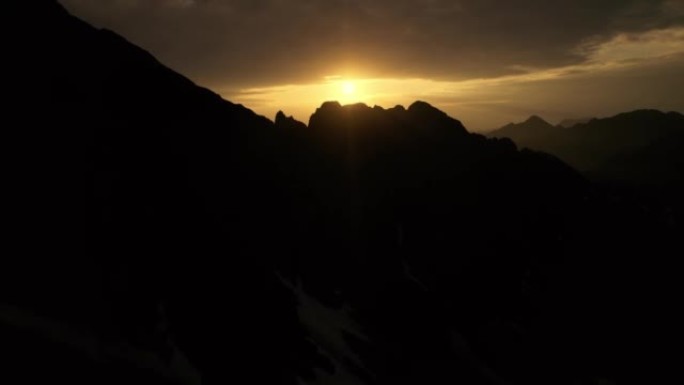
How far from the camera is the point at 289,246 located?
3802 inches

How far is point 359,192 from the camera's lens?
11919cm

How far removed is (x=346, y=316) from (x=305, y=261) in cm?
1253

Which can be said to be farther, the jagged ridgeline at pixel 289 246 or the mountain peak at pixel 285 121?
the mountain peak at pixel 285 121

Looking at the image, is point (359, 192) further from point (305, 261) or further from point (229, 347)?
point (229, 347)

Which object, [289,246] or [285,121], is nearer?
[289,246]

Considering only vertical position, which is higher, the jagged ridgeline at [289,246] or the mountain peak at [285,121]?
the mountain peak at [285,121]

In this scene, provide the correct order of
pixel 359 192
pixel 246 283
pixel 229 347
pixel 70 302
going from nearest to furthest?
1. pixel 70 302
2. pixel 229 347
3. pixel 246 283
4. pixel 359 192

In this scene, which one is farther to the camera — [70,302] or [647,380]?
[647,380]

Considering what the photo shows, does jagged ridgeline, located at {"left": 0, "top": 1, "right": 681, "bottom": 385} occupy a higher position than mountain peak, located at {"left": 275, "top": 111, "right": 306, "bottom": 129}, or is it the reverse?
mountain peak, located at {"left": 275, "top": 111, "right": 306, "bottom": 129}

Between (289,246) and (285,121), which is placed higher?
(285,121)

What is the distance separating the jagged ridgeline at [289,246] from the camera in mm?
61688

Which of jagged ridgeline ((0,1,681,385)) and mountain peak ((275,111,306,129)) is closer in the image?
jagged ridgeline ((0,1,681,385))

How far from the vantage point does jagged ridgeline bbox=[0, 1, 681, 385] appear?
202 feet

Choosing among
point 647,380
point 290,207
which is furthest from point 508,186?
point 290,207
